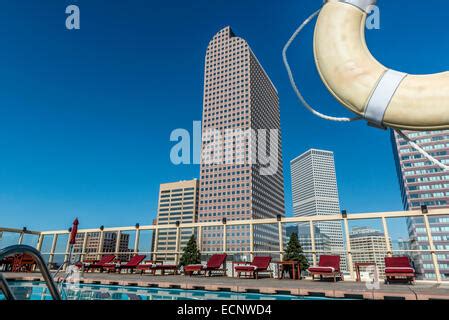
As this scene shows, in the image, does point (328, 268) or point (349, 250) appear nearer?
point (328, 268)

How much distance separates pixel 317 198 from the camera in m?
194

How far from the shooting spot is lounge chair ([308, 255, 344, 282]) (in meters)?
6.86

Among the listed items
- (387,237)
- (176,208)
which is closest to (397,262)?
(387,237)

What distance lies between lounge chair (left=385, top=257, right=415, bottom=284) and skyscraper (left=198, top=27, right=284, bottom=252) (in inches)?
3164

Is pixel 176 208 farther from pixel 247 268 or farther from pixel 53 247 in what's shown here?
pixel 247 268

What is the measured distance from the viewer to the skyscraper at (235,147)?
9100cm

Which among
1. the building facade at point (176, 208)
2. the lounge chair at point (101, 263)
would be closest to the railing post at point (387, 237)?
the lounge chair at point (101, 263)

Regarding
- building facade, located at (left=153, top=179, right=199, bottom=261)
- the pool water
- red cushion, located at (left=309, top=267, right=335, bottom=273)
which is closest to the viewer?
the pool water

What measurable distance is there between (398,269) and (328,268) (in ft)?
5.10

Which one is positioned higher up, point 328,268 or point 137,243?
point 137,243

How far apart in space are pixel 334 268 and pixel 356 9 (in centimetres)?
682

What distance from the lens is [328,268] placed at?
688cm

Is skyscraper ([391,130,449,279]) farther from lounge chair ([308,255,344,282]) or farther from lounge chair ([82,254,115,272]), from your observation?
lounge chair ([82,254,115,272])

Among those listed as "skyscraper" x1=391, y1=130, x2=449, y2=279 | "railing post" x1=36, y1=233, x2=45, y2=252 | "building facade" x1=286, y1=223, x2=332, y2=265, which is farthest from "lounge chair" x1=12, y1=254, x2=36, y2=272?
"skyscraper" x1=391, y1=130, x2=449, y2=279
